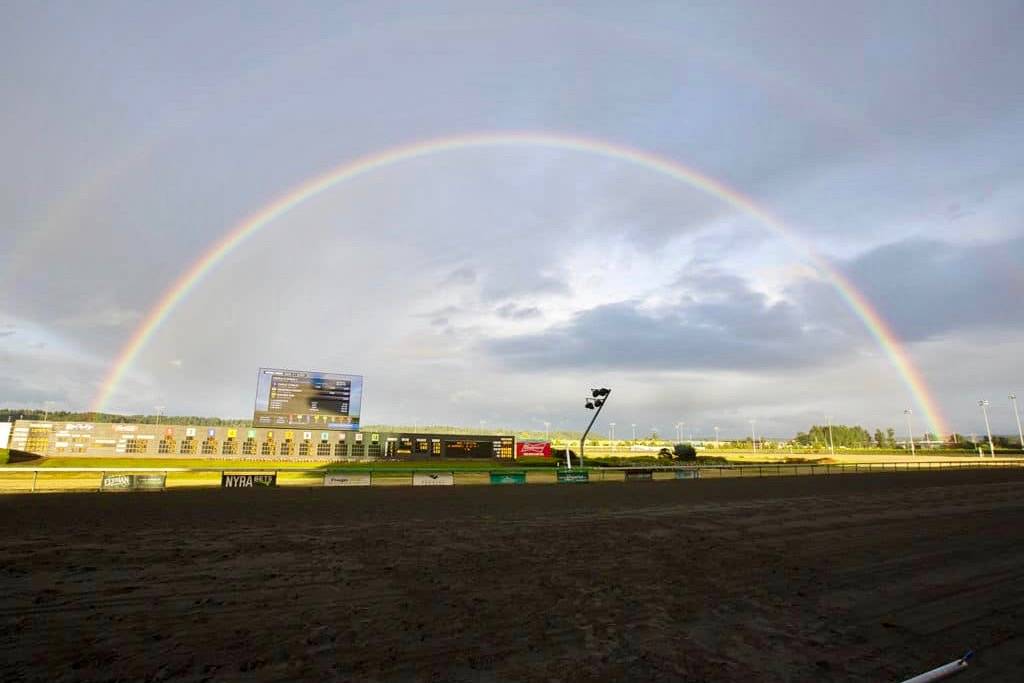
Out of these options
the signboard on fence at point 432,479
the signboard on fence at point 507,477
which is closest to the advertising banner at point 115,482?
the signboard on fence at point 432,479

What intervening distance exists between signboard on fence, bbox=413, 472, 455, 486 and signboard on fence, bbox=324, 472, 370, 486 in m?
3.30

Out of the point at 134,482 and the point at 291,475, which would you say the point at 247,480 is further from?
the point at 134,482

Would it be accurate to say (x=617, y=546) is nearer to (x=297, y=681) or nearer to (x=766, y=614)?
(x=766, y=614)

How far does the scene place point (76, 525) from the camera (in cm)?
1631

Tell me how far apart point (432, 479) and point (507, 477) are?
6098mm

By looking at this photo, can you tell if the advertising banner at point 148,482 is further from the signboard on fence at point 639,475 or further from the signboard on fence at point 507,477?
the signboard on fence at point 639,475

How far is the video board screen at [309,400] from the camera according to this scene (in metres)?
55.0

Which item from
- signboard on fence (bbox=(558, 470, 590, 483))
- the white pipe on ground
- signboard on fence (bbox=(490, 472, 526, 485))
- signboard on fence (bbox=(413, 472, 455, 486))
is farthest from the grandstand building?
the white pipe on ground

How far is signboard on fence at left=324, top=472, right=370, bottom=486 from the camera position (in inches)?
1314

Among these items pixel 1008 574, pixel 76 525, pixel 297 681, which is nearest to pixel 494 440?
pixel 76 525

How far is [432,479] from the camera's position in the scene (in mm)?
34625

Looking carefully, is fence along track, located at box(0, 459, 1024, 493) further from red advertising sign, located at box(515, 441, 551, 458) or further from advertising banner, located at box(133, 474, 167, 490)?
red advertising sign, located at box(515, 441, 551, 458)

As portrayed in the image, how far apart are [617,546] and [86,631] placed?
11711 mm

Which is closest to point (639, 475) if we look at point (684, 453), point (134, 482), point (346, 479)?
point (346, 479)
